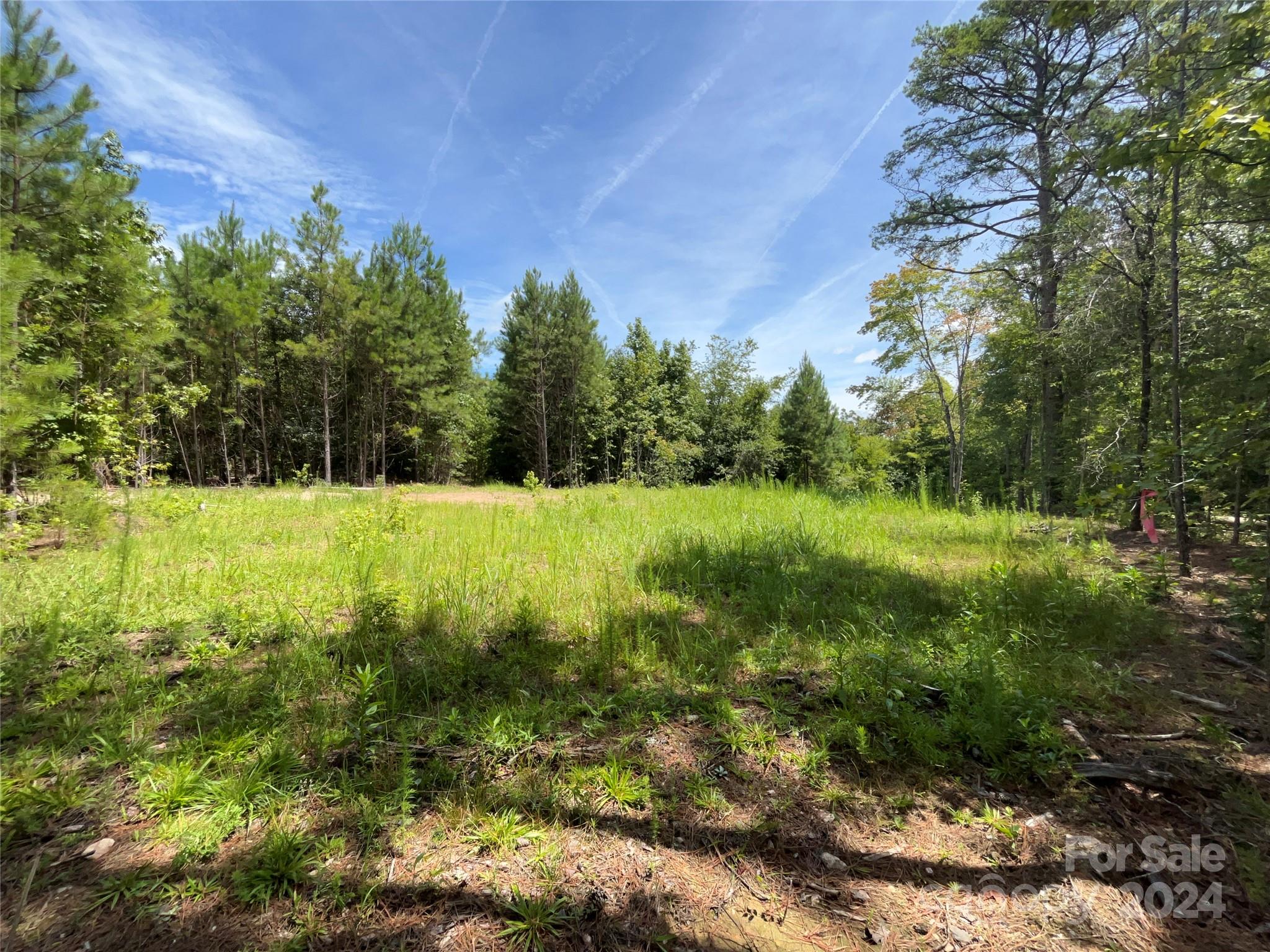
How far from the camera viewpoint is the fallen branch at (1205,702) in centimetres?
221

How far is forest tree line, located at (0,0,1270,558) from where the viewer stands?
10.8ft

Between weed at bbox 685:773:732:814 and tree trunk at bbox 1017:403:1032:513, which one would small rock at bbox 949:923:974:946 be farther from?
tree trunk at bbox 1017:403:1032:513

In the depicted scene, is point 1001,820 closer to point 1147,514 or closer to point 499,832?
point 499,832

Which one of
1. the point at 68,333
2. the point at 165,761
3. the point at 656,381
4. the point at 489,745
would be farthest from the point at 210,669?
the point at 656,381

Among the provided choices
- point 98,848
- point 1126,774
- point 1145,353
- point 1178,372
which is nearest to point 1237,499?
point 1178,372

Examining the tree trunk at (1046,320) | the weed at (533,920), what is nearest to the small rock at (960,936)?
the weed at (533,920)

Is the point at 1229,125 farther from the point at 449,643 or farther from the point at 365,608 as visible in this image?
the point at 365,608

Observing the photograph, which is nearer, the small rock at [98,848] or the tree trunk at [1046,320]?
the small rock at [98,848]

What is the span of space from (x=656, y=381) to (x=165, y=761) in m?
22.3

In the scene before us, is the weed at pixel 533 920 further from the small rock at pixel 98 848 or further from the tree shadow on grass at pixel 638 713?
the small rock at pixel 98 848

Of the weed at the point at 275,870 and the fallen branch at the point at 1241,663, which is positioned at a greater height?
the fallen branch at the point at 1241,663

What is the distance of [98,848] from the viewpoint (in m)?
1.41

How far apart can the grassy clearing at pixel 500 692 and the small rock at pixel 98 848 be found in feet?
0.28

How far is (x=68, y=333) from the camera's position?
5.34 m
